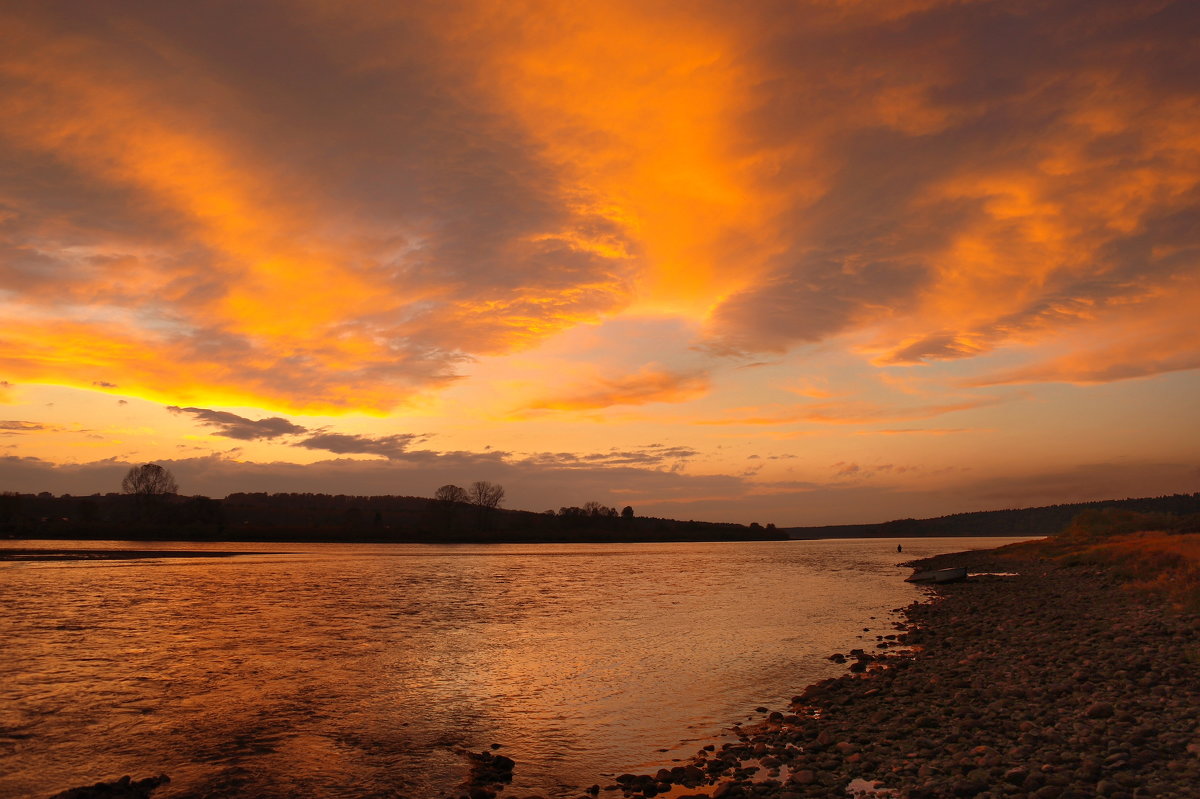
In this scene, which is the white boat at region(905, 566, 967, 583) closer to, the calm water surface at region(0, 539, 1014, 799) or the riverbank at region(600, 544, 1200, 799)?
the calm water surface at region(0, 539, 1014, 799)

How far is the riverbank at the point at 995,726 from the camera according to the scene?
1092cm

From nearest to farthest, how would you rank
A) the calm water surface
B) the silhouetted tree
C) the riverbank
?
1. the riverbank
2. the calm water surface
3. the silhouetted tree

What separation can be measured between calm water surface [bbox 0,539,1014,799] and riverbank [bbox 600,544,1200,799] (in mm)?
2012

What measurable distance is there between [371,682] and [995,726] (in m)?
18.2

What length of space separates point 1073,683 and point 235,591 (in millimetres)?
52756

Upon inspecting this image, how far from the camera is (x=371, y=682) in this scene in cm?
2261

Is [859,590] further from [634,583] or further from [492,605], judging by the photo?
[492,605]

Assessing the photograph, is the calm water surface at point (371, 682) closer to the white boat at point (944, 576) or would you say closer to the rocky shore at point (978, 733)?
the rocky shore at point (978, 733)

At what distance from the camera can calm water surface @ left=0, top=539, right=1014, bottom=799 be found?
47.5 feet

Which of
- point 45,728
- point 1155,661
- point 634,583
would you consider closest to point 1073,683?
point 1155,661

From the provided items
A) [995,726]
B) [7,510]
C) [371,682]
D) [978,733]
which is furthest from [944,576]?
[7,510]

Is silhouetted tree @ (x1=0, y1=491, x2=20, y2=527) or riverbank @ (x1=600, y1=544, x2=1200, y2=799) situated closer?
riverbank @ (x1=600, y1=544, x2=1200, y2=799)

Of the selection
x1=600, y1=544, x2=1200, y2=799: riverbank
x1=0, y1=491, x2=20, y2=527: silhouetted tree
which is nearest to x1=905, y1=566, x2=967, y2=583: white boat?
x1=600, y1=544, x2=1200, y2=799: riverbank

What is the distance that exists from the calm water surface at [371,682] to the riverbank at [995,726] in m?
2.01
